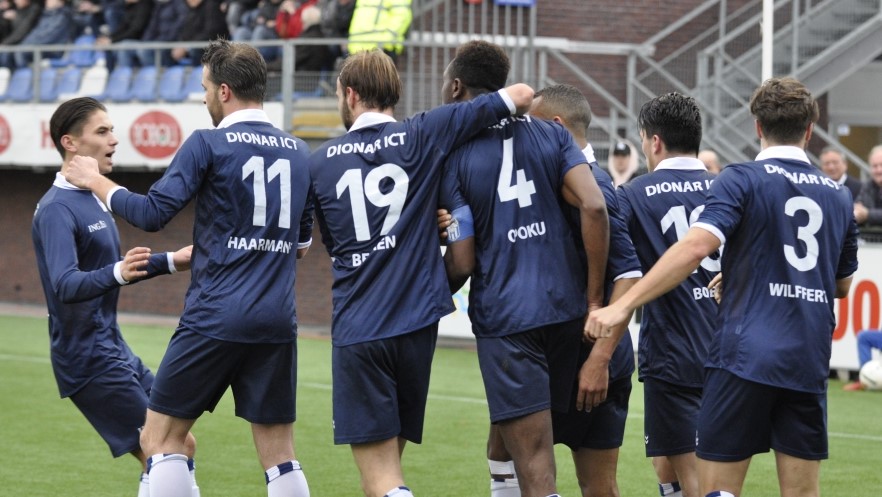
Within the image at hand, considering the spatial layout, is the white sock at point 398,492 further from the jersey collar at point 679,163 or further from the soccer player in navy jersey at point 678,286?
the jersey collar at point 679,163

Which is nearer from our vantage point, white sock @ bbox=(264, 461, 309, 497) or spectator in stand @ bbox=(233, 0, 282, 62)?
white sock @ bbox=(264, 461, 309, 497)

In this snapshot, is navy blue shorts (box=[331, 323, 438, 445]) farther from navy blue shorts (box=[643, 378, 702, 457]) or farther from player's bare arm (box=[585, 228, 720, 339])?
navy blue shorts (box=[643, 378, 702, 457])

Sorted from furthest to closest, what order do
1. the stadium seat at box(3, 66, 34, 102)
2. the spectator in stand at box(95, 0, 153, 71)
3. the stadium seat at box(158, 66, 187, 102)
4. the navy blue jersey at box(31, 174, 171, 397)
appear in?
the stadium seat at box(3, 66, 34, 102)
the spectator in stand at box(95, 0, 153, 71)
the stadium seat at box(158, 66, 187, 102)
the navy blue jersey at box(31, 174, 171, 397)

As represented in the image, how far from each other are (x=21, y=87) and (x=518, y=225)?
17.0 metres

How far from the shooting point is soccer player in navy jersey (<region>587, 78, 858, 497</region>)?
4805mm

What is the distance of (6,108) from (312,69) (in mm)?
5677

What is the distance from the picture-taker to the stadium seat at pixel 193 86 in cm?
1842

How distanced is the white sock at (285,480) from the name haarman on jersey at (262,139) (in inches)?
52.4

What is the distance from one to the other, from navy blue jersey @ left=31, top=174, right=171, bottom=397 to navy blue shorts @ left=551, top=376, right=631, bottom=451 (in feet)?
6.76

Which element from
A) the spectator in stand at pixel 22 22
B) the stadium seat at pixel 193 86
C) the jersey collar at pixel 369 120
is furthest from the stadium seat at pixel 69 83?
the jersey collar at pixel 369 120

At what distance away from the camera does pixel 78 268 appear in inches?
Answer: 229

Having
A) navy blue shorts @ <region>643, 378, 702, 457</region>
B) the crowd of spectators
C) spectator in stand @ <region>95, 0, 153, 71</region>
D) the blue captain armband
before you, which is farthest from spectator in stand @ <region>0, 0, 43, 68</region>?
the blue captain armband

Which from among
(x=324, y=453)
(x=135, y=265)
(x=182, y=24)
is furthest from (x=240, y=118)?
(x=182, y=24)

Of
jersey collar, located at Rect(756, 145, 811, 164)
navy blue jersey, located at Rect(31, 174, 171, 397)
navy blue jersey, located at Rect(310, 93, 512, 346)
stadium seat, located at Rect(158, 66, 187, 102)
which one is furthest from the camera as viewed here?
stadium seat, located at Rect(158, 66, 187, 102)
